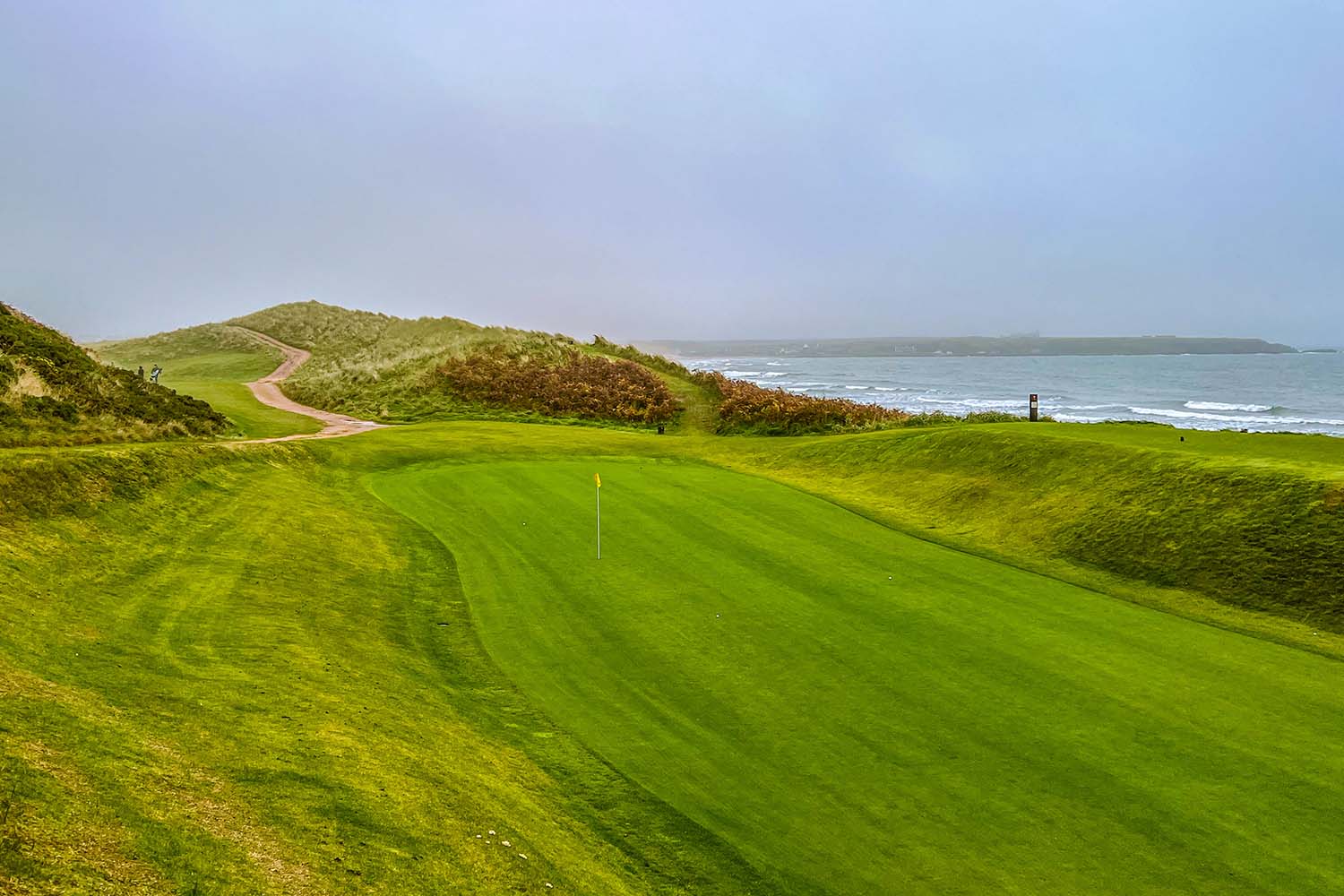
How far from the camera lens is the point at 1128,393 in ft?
214

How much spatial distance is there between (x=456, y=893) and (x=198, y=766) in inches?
75.6

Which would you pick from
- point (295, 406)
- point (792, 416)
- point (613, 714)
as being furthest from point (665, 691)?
point (295, 406)

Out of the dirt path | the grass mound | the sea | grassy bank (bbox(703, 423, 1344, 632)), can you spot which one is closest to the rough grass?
grassy bank (bbox(703, 423, 1344, 632))

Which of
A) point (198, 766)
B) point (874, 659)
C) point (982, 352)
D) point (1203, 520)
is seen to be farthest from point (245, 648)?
point (982, 352)

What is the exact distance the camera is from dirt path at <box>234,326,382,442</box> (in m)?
26.0

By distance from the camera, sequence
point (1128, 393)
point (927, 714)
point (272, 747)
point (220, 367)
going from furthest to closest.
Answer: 1. point (1128, 393)
2. point (220, 367)
3. point (927, 714)
4. point (272, 747)

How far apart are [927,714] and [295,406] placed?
34.8m

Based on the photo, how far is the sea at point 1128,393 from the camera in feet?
154

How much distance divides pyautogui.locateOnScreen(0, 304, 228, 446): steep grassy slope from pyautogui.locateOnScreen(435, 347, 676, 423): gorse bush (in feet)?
47.5

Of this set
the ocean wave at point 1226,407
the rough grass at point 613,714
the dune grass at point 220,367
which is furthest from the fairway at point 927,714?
the ocean wave at point 1226,407

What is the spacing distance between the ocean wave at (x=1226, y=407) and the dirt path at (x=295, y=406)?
5319cm

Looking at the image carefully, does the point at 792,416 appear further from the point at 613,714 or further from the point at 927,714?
the point at 613,714

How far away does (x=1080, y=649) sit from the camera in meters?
8.20

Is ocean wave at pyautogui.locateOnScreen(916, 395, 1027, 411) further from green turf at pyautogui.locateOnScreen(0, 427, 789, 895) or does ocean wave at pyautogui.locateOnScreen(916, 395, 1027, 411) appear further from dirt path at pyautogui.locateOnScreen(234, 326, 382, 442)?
green turf at pyautogui.locateOnScreen(0, 427, 789, 895)
